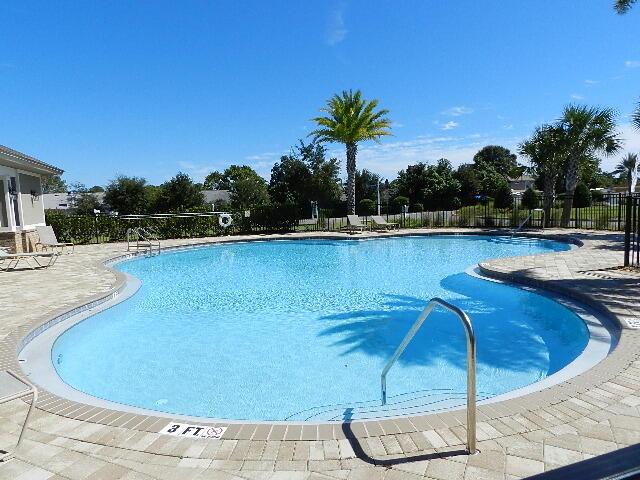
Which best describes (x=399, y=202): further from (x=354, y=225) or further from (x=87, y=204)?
(x=87, y=204)

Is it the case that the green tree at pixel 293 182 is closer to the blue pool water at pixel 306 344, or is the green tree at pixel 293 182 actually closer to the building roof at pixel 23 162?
the building roof at pixel 23 162

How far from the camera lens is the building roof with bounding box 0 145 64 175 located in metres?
13.4

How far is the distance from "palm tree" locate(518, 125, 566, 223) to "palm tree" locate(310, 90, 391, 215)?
7.81 m

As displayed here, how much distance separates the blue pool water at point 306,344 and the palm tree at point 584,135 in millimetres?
11513

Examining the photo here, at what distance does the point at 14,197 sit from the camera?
15.3 m

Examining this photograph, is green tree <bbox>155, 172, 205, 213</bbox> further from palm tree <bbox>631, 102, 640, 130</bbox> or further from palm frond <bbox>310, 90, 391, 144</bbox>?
palm tree <bbox>631, 102, 640, 130</bbox>

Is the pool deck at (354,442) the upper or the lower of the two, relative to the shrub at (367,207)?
lower

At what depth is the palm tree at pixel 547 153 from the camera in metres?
19.5

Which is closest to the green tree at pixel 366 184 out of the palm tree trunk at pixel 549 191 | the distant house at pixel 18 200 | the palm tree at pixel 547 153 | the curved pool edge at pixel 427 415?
the palm tree at pixel 547 153

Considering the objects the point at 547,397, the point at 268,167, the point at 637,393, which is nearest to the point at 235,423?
the point at 547,397

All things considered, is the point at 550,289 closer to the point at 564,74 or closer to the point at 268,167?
the point at 564,74

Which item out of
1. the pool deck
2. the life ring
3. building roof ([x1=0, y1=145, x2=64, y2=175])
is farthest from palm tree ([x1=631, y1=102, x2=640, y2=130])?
building roof ([x1=0, y1=145, x2=64, y2=175])

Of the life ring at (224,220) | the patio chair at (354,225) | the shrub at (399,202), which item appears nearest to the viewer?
the life ring at (224,220)

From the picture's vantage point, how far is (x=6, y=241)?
572 inches
